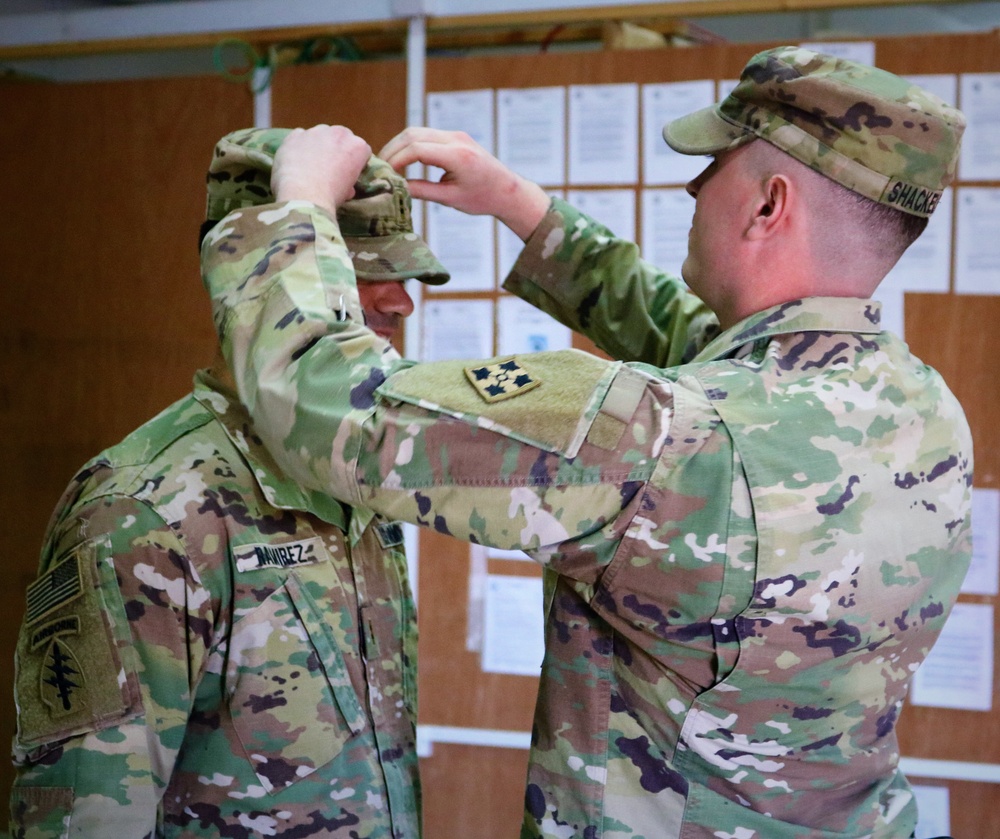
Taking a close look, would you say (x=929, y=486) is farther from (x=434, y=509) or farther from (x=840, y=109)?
(x=434, y=509)

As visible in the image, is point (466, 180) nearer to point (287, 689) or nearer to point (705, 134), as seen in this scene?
point (705, 134)

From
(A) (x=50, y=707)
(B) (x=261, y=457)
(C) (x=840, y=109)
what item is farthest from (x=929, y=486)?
(A) (x=50, y=707)

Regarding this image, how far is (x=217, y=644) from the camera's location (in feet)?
3.96

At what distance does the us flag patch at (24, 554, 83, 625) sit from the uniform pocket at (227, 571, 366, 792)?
0.65 ft

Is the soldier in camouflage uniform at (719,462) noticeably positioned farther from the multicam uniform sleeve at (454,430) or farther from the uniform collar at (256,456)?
the uniform collar at (256,456)

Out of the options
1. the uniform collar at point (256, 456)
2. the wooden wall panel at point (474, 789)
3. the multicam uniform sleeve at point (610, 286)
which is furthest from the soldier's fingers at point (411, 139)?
the wooden wall panel at point (474, 789)

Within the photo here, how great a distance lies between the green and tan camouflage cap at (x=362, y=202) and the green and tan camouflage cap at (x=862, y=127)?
1.64 feet

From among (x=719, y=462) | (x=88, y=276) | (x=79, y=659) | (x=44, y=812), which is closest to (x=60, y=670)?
(x=79, y=659)

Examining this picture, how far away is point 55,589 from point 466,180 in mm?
828

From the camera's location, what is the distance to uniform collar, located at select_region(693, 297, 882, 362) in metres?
1.16

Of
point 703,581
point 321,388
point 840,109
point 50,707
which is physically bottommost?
point 50,707

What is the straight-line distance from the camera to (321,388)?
40.4 inches

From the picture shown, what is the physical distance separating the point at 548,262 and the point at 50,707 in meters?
1.03

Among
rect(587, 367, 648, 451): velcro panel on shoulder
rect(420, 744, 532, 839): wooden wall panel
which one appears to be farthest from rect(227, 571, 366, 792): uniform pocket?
rect(420, 744, 532, 839): wooden wall panel
